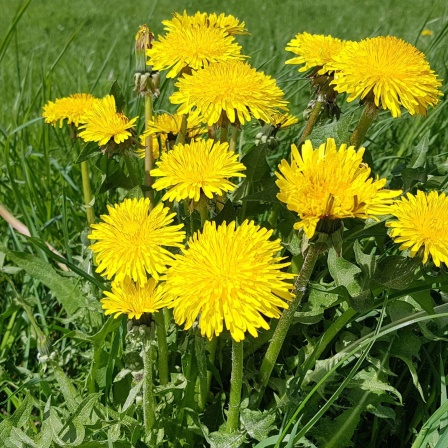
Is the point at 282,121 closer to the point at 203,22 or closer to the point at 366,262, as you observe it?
the point at 203,22

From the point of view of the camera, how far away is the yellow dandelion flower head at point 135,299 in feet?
2.52

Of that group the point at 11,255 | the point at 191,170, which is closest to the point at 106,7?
the point at 11,255

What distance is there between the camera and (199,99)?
83 cm

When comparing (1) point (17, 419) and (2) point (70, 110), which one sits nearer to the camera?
(1) point (17, 419)

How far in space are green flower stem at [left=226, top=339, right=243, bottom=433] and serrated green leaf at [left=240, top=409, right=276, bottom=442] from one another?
13 mm

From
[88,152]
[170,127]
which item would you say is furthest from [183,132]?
[88,152]

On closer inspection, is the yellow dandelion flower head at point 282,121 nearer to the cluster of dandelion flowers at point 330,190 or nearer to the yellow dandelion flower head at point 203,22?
the yellow dandelion flower head at point 203,22

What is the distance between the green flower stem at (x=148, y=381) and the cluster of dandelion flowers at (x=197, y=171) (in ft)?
0.62

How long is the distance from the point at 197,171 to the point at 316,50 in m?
0.34

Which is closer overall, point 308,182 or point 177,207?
point 308,182

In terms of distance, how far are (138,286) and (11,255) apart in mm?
406

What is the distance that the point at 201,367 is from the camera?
2.72 ft

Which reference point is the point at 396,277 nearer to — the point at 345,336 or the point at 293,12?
the point at 345,336

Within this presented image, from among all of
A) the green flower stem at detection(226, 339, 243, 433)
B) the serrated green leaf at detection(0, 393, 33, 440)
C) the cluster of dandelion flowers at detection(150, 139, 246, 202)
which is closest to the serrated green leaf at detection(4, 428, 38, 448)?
the serrated green leaf at detection(0, 393, 33, 440)
